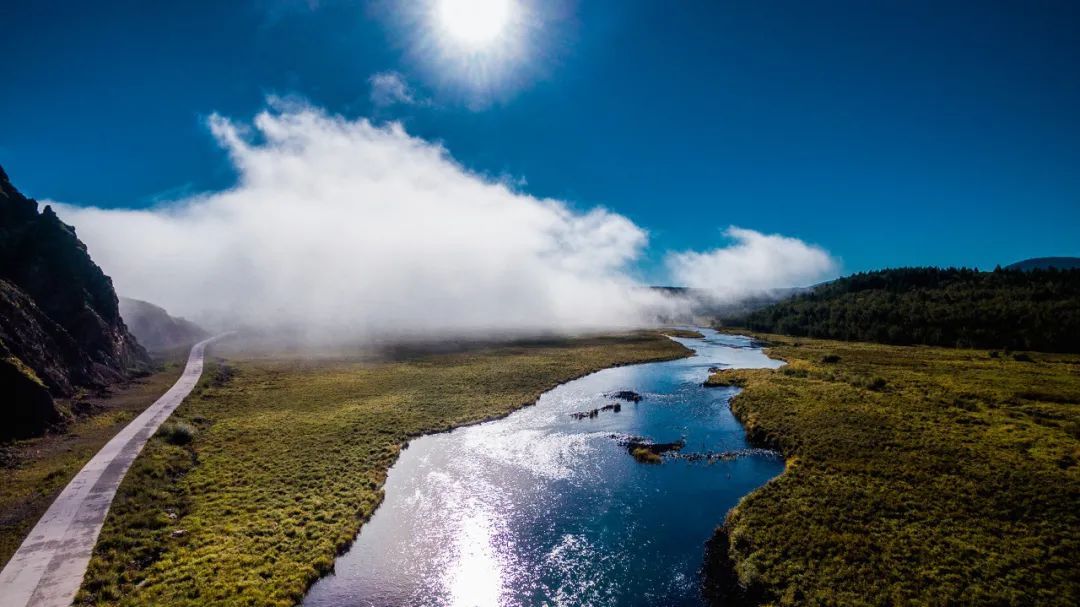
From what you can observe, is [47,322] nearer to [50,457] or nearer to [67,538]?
[50,457]

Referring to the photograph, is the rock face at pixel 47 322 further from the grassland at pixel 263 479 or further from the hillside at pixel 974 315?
the hillside at pixel 974 315

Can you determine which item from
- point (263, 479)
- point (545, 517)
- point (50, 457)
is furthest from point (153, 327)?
point (545, 517)

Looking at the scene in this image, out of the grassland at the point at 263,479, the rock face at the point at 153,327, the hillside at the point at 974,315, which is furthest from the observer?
the rock face at the point at 153,327

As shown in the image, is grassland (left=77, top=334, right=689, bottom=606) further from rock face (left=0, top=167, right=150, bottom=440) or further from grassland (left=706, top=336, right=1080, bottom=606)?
grassland (left=706, top=336, right=1080, bottom=606)

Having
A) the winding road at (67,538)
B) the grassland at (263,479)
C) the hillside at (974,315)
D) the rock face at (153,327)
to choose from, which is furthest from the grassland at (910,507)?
the rock face at (153,327)

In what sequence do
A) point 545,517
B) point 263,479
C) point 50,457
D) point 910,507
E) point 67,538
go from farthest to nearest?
point 50,457 < point 263,479 < point 545,517 < point 910,507 < point 67,538
